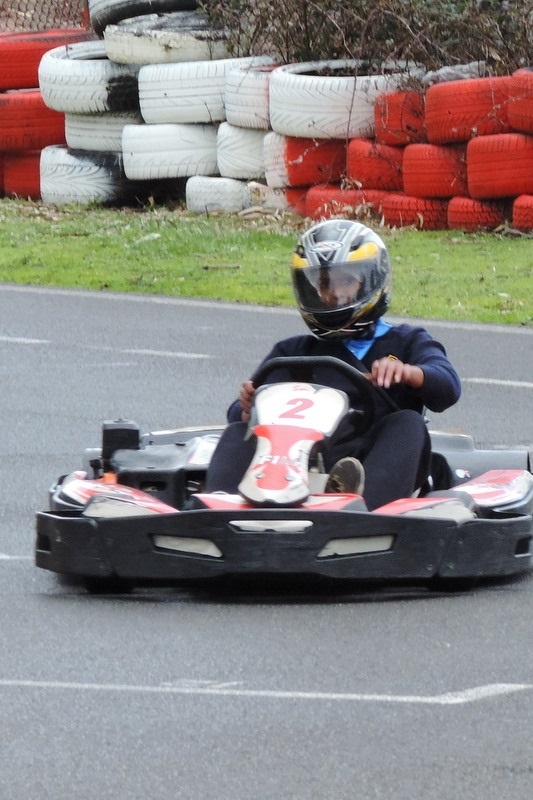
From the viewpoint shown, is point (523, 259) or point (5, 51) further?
point (5, 51)

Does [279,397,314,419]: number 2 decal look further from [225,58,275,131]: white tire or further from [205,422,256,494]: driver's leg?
[225,58,275,131]: white tire

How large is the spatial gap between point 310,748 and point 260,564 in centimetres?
105

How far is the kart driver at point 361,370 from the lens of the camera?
5148mm

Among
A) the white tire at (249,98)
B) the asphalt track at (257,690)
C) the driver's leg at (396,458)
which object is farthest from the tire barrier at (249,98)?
the driver's leg at (396,458)

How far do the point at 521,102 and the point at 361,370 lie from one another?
661cm

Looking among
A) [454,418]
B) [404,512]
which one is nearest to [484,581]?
[404,512]

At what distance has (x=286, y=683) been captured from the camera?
412 centimetres

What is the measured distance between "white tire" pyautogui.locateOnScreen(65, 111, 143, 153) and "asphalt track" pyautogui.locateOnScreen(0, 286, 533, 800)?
8.81 metres

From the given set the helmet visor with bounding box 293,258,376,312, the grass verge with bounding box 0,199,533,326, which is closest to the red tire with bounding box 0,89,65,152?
the grass verge with bounding box 0,199,533,326

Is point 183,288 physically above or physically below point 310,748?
below

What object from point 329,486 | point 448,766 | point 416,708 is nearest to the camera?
point 448,766

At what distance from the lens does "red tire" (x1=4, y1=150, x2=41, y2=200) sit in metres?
15.7

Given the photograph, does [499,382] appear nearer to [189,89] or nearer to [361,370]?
[361,370]

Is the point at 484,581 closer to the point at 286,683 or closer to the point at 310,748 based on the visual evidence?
the point at 286,683
